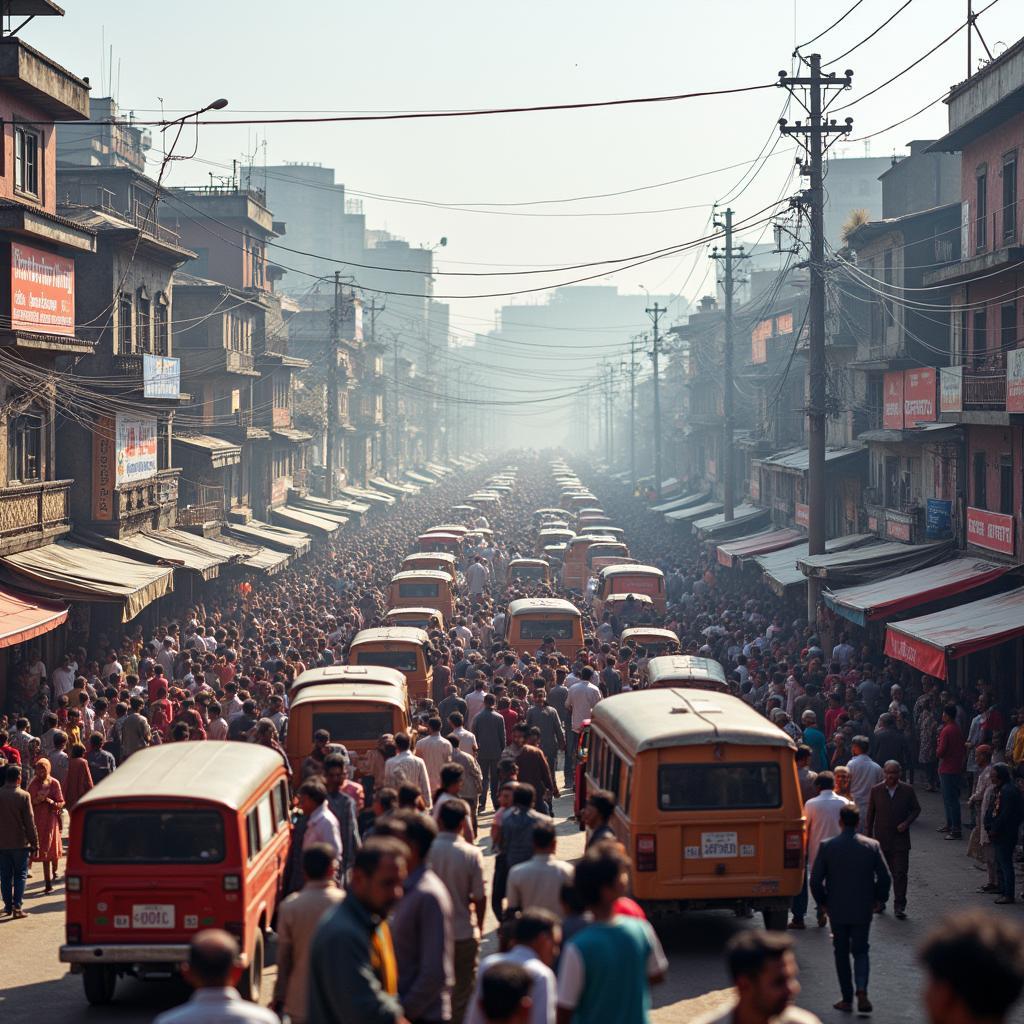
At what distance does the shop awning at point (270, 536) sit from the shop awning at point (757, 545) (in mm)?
12889

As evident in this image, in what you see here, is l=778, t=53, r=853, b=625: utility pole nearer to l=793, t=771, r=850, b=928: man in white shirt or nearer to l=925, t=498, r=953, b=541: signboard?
l=925, t=498, r=953, b=541: signboard

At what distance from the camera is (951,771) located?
18.7 metres

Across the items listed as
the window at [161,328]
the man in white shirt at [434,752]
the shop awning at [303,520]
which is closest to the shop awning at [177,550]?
the window at [161,328]

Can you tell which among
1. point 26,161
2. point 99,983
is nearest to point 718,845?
point 99,983

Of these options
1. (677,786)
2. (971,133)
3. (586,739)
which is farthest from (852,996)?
(971,133)

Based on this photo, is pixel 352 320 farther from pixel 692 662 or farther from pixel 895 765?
pixel 895 765

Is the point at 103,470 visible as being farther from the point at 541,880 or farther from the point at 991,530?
the point at 541,880

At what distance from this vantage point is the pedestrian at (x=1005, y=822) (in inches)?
586

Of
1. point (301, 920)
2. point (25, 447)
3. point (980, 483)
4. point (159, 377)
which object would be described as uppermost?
point (159, 377)

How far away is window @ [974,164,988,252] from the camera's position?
99.4 feet

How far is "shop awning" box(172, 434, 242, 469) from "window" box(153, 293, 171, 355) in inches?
183

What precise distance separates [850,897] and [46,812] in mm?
8407

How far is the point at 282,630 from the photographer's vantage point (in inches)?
1192

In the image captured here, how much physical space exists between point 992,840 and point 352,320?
76.0 metres
